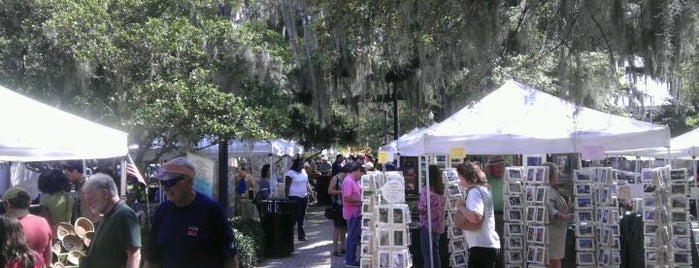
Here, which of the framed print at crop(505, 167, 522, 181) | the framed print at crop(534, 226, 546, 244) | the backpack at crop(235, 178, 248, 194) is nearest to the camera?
the framed print at crop(534, 226, 546, 244)

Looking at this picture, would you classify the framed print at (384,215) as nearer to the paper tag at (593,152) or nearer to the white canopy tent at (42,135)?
the paper tag at (593,152)

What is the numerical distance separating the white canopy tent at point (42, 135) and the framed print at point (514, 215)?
4490mm

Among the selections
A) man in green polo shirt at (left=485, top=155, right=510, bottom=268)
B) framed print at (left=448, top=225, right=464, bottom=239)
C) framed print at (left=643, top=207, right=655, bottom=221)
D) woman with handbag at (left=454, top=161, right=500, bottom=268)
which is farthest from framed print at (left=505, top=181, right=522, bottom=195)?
woman with handbag at (left=454, top=161, right=500, bottom=268)

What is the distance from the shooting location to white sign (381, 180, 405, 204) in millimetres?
7750

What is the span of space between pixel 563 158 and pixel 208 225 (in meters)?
→ 17.7

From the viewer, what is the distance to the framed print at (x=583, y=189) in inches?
327

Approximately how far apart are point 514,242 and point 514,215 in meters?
0.30

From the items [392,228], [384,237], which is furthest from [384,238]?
[392,228]

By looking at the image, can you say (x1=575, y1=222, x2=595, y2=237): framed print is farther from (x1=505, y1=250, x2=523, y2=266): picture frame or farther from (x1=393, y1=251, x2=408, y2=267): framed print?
(x1=393, y1=251, x2=408, y2=267): framed print

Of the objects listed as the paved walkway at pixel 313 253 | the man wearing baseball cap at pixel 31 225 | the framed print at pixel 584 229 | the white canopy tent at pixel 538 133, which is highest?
the white canopy tent at pixel 538 133

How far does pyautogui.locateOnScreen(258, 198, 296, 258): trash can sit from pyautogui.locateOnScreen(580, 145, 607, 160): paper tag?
520 cm

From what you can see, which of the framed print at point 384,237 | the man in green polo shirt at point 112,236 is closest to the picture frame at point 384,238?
the framed print at point 384,237

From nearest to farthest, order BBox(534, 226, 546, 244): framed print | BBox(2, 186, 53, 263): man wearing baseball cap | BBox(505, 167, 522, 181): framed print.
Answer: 1. BBox(2, 186, 53, 263): man wearing baseball cap
2. BBox(534, 226, 546, 244): framed print
3. BBox(505, 167, 522, 181): framed print

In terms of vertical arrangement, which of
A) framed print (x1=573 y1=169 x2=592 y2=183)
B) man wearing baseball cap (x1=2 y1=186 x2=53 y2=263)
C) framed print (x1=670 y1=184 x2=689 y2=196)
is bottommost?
man wearing baseball cap (x1=2 y1=186 x2=53 y2=263)
